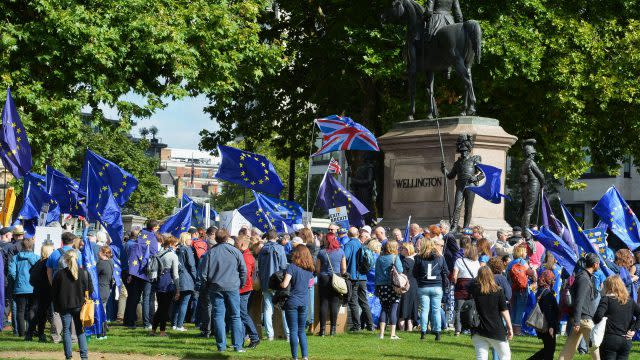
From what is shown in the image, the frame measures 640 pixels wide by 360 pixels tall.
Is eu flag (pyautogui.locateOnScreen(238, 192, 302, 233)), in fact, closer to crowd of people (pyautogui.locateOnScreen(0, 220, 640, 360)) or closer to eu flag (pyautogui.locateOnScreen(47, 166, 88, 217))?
crowd of people (pyautogui.locateOnScreen(0, 220, 640, 360))

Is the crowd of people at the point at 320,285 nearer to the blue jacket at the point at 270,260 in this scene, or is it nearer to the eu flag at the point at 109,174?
the blue jacket at the point at 270,260

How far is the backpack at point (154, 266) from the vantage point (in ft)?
72.0

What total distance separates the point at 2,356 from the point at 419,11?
532 inches

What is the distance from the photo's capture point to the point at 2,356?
17609 millimetres

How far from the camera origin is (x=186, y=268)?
879 inches

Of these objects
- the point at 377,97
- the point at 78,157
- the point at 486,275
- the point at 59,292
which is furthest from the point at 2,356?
the point at 78,157

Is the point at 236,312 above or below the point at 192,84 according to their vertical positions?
below

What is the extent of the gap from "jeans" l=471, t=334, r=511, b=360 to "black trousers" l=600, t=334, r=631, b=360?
1254 mm

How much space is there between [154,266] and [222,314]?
4334 millimetres

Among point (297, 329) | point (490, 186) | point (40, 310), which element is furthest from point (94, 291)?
point (490, 186)

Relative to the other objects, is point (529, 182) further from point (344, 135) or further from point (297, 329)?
point (297, 329)

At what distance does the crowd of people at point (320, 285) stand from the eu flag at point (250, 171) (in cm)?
174

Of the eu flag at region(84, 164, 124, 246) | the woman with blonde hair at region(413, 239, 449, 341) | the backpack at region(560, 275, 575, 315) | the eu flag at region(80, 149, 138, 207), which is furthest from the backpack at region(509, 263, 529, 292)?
the eu flag at region(80, 149, 138, 207)

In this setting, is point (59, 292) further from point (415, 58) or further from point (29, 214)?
point (415, 58)
